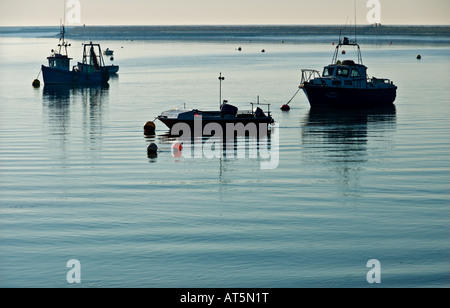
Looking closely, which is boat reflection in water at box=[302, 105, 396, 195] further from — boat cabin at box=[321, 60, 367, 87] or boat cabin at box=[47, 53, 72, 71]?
boat cabin at box=[47, 53, 72, 71]

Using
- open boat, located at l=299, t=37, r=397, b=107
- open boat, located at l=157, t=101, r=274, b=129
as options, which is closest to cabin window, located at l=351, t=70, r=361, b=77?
open boat, located at l=299, t=37, r=397, b=107

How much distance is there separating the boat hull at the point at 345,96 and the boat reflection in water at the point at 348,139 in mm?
685

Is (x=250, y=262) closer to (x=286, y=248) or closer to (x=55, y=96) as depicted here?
(x=286, y=248)

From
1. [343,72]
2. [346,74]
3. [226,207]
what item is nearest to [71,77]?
[343,72]

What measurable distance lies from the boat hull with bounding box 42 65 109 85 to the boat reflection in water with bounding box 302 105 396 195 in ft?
131

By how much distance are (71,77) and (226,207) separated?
2808 inches

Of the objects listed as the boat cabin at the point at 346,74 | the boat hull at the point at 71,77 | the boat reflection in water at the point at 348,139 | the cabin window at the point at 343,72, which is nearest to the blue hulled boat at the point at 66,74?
the boat hull at the point at 71,77

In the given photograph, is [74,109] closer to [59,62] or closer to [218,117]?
[218,117]

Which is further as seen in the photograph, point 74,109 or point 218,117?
point 74,109

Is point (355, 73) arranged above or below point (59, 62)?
below

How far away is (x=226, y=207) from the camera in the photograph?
30.7 m

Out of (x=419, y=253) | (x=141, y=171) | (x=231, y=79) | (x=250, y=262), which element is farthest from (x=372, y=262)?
(x=231, y=79)

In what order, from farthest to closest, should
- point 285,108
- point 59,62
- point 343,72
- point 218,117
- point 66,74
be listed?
point 59,62
point 66,74
point 285,108
point 343,72
point 218,117

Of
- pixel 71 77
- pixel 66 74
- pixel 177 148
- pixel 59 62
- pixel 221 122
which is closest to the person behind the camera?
pixel 177 148
